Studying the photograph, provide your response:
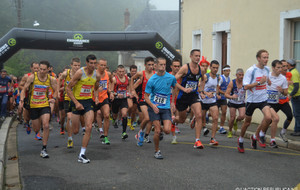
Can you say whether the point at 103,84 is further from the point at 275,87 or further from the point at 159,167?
the point at 275,87

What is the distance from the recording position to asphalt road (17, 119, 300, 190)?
605 centimetres

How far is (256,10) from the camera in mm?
14344

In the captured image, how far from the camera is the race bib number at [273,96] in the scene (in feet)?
30.6

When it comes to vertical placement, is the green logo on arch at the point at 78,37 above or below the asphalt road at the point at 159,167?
above

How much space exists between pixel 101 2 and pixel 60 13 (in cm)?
2138

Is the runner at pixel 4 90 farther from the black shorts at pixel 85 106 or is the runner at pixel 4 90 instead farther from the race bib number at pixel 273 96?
the race bib number at pixel 273 96

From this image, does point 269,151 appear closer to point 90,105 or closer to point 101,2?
point 90,105

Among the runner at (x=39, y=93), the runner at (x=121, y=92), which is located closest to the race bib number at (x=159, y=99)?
the runner at (x=39, y=93)

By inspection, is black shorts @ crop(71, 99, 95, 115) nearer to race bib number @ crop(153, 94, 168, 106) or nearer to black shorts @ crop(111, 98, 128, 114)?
race bib number @ crop(153, 94, 168, 106)

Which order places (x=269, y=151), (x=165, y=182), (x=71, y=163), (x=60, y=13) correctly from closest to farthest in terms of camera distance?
1. (x=165, y=182)
2. (x=71, y=163)
3. (x=269, y=151)
4. (x=60, y=13)

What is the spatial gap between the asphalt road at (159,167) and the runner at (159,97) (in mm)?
586

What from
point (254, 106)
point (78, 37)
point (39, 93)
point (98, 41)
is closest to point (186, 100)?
point (254, 106)

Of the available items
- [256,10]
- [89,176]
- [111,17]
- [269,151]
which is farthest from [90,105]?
[111,17]

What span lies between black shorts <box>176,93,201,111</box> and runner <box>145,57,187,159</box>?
101 centimetres
